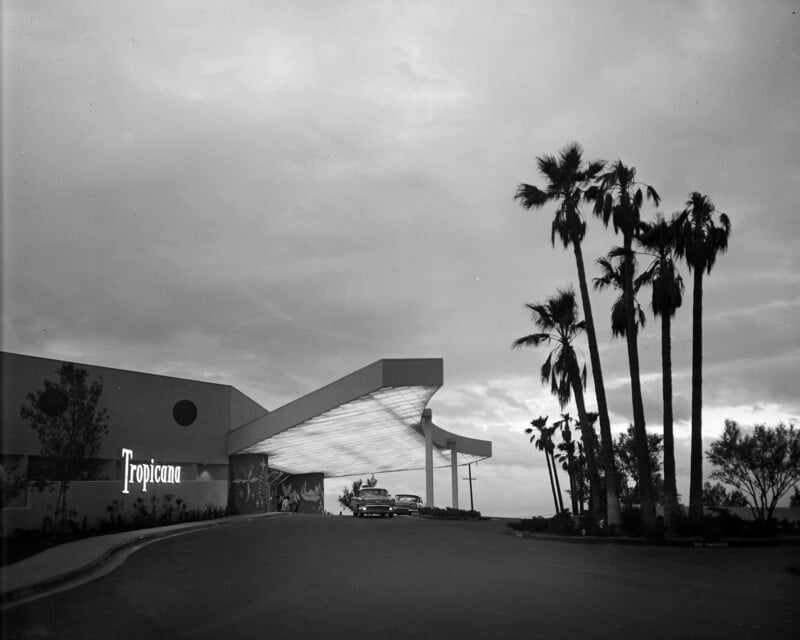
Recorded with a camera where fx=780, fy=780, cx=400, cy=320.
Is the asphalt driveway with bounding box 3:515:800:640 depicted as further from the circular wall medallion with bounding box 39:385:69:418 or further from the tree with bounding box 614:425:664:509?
the tree with bounding box 614:425:664:509

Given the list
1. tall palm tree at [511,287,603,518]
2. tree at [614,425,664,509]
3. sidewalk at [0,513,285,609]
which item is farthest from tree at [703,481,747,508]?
sidewalk at [0,513,285,609]

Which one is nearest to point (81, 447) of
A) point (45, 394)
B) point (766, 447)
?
point (45, 394)

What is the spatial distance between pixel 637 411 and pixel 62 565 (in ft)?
63.3

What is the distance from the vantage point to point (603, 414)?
91.2 feet

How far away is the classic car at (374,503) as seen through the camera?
1601 inches

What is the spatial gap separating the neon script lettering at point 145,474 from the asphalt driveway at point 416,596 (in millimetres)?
11880

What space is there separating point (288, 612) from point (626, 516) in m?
19.2

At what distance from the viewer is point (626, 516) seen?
85.8 ft

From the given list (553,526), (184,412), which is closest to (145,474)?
(184,412)

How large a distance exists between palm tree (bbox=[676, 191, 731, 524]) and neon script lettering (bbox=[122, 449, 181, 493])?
20.2 meters

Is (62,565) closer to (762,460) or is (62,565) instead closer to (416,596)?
(416,596)

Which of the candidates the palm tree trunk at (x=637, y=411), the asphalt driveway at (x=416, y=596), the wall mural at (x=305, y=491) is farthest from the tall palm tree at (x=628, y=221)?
the wall mural at (x=305, y=491)

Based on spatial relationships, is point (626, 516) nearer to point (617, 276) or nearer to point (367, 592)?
point (617, 276)

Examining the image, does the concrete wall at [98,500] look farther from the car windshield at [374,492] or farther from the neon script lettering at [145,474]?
the car windshield at [374,492]
